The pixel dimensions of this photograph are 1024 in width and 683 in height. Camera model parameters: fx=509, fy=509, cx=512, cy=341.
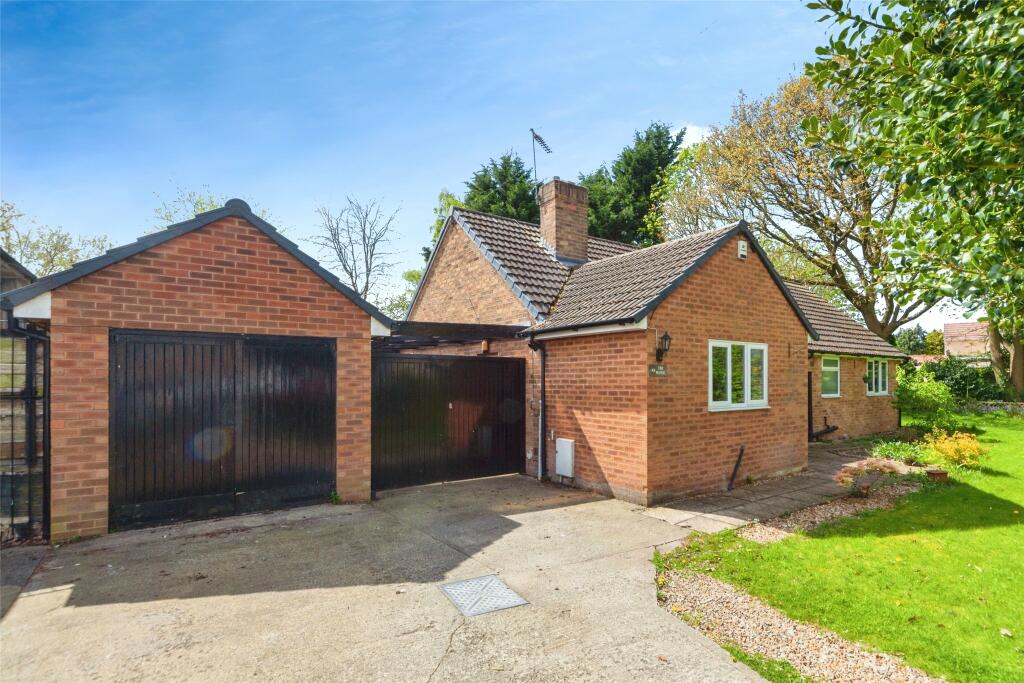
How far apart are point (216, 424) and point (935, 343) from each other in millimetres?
64405

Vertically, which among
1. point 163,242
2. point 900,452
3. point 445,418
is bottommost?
point 900,452

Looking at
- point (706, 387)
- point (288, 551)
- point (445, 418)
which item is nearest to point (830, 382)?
point (706, 387)

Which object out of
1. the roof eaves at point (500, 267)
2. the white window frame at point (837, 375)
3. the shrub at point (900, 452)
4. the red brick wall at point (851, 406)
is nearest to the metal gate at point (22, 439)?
the roof eaves at point (500, 267)

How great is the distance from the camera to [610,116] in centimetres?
1016

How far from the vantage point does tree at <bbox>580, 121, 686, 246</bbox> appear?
27.9 meters

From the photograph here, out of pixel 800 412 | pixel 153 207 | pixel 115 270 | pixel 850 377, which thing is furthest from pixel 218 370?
pixel 153 207

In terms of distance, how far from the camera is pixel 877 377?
17500mm

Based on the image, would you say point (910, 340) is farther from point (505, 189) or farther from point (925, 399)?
point (505, 189)

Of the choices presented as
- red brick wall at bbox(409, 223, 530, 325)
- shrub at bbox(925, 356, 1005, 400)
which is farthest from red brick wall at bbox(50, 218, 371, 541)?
shrub at bbox(925, 356, 1005, 400)

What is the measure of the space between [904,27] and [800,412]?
8344 millimetres

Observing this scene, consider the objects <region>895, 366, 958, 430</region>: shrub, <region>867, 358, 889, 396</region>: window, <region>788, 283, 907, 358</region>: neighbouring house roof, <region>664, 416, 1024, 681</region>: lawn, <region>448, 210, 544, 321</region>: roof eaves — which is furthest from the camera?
<region>895, 366, 958, 430</region>: shrub

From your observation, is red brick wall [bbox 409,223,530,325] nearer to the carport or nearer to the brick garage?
the carport

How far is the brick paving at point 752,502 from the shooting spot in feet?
23.7

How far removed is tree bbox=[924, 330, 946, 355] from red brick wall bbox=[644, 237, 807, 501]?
2080 inches
